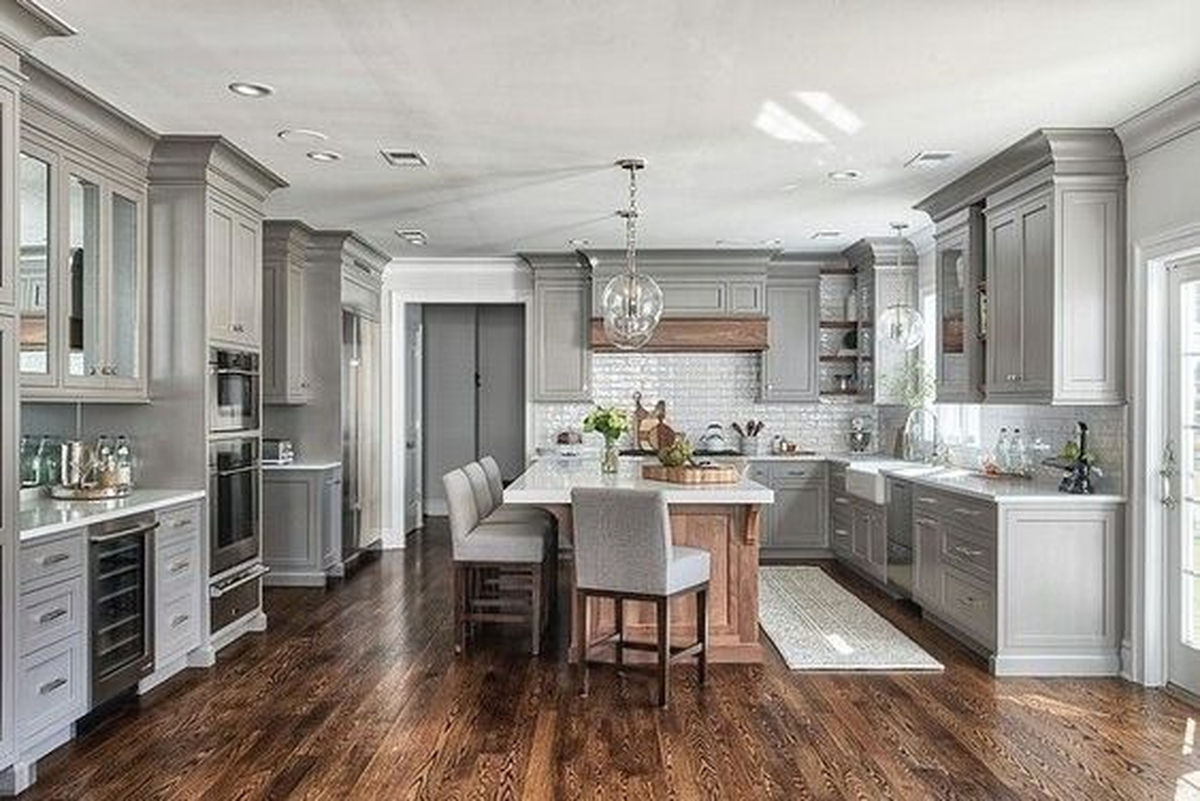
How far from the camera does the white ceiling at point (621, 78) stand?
3.27 meters

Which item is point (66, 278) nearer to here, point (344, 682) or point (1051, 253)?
point (344, 682)

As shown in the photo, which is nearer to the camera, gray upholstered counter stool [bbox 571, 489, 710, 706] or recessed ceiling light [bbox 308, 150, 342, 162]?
gray upholstered counter stool [bbox 571, 489, 710, 706]

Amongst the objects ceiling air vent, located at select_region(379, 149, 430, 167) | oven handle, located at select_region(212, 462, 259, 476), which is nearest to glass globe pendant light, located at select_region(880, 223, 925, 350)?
ceiling air vent, located at select_region(379, 149, 430, 167)

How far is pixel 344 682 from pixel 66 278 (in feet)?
7.20

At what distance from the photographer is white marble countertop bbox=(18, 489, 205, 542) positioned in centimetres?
357

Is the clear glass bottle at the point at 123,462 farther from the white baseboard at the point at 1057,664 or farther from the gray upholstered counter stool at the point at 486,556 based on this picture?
the white baseboard at the point at 1057,664

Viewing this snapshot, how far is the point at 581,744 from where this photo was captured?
3834 millimetres

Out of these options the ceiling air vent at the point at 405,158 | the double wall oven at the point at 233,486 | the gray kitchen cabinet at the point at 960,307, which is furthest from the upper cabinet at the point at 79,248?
the gray kitchen cabinet at the point at 960,307

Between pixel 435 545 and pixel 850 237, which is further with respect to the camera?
pixel 435 545

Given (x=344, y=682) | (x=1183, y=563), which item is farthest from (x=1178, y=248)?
(x=344, y=682)

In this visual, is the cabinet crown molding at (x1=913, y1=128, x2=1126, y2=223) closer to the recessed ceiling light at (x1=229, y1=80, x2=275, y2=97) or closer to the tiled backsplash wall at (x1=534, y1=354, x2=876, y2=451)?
the recessed ceiling light at (x1=229, y1=80, x2=275, y2=97)

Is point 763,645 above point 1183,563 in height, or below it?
below

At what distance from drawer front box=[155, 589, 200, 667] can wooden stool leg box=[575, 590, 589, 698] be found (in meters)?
1.89

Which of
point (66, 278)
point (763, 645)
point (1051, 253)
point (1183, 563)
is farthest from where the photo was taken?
point (763, 645)
